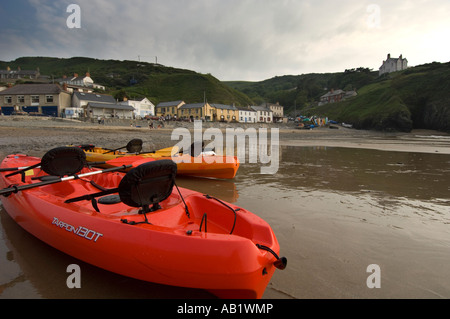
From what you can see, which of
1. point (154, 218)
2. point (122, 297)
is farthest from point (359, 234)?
point (122, 297)

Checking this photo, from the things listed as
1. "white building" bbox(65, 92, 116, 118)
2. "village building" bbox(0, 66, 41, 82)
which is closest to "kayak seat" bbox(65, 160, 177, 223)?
"white building" bbox(65, 92, 116, 118)

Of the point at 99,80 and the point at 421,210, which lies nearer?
the point at 421,210

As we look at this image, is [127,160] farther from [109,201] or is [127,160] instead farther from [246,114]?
[246,114]

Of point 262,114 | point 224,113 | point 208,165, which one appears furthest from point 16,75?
point 208,165

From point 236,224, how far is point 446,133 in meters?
55.4

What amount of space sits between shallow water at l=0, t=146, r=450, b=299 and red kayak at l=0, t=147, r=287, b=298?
11.9 inches

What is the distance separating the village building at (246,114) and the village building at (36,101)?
141 ft

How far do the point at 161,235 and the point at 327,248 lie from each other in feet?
8.64

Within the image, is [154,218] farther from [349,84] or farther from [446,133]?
[349,84]

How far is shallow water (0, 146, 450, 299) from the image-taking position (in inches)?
117

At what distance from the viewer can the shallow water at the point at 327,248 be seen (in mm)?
2975

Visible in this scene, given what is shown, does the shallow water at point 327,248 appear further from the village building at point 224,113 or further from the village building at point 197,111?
the village building at point 224,113

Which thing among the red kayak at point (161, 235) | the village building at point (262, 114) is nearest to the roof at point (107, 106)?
the village building at point (262, 114)

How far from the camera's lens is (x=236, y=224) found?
3547 millimetres
